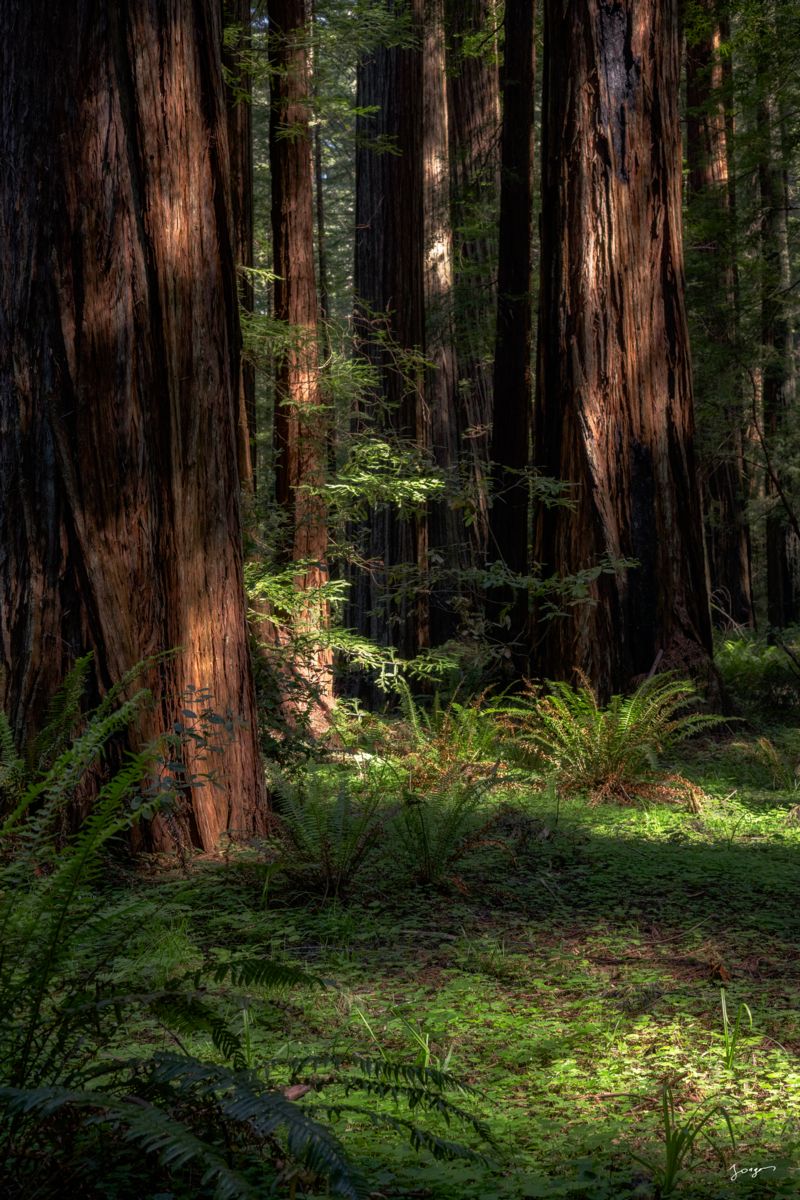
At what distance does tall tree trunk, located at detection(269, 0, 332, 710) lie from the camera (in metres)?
8.88

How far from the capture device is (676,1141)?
221 cm

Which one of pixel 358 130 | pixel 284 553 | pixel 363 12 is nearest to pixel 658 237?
pixel 363 12

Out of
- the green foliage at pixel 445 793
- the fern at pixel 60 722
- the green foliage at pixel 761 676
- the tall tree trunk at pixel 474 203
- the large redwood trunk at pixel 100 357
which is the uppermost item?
the tall tree trunk at pixel 474 203

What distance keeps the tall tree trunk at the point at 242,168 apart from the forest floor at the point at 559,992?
3873 millimetres

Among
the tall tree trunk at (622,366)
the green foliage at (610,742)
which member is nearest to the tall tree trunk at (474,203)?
the tall tree trunk at (622,366)

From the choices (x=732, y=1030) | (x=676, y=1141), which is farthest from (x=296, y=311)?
(x=676, y=1141)

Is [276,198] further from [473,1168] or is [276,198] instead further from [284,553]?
[473,1168]

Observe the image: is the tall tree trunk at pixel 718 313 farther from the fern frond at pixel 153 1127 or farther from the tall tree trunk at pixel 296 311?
the fern frond at pixel 153 1127

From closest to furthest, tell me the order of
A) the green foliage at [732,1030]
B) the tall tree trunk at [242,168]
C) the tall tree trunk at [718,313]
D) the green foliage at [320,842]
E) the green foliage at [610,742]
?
1. the green foliage at [732,1030]
2. the green foliage at [320,842]
3. the green foliage at [610,742]
4. the tall tree trunk at [242,168]
5. the tall tree trunk at [718,313]

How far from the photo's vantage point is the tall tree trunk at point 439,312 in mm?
13484

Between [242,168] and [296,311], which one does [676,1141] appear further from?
[242,168]

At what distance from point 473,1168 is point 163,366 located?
3.58m

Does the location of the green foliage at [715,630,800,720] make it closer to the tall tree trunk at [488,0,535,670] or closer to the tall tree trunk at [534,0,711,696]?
the tall tree trunk at [534,0,711,696]

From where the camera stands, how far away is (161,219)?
189 inches
